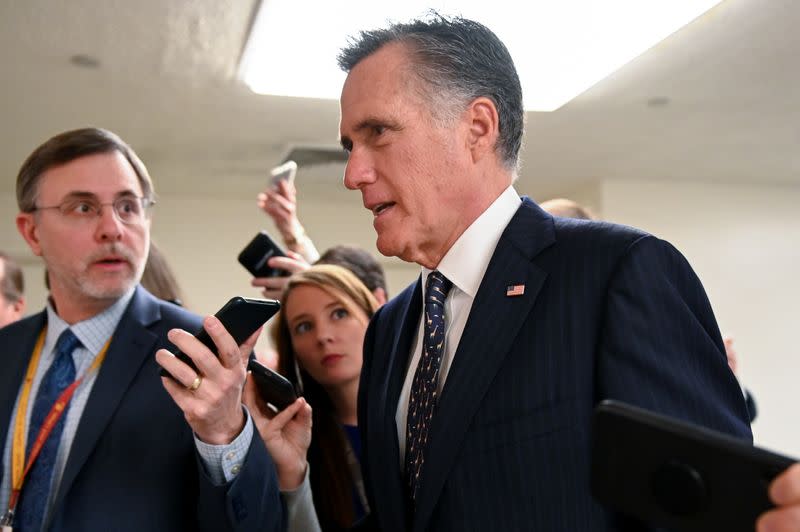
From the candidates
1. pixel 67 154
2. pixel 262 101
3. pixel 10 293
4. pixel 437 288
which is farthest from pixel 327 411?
pixel 262 101

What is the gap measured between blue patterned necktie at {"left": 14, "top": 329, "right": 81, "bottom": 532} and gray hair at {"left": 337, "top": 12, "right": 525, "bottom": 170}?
917mm

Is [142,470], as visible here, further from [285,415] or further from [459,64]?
[459,64]

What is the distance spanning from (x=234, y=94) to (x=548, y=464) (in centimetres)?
436

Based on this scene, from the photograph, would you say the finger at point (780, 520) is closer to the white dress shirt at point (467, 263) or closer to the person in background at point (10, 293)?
the white dress shirt at point (467, 263)

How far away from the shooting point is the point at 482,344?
122 cm

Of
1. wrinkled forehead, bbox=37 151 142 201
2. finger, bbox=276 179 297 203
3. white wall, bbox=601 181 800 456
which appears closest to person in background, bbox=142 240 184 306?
finger, bbox=276 179 297 203

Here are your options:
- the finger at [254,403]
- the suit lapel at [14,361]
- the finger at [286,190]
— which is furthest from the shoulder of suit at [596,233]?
the finger at [286,190]

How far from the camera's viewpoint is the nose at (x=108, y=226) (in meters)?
1.81

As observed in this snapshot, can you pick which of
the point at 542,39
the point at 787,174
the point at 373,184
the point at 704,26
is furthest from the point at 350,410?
the point at 787,174

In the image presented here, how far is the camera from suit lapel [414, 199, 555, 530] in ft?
3.91

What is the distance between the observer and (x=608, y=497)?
0.68 m

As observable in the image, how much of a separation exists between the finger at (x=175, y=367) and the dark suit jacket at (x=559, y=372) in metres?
0.42

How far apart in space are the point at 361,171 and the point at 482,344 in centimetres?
38

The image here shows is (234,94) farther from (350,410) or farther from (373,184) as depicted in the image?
(373,184)
